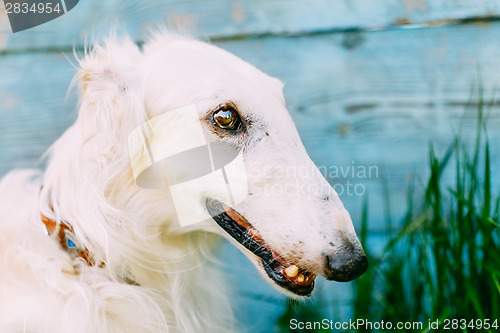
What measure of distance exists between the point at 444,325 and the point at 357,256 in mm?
679

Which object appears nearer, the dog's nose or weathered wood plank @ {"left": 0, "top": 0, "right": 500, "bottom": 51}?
the dog's nose

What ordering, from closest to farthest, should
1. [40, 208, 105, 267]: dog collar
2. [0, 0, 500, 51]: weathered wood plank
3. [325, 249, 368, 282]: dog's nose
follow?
1. [325, 249, 368, 282]: dog's nose
2. [40, 208, 105, 267]: dog collar
3. [0, 0, 500, 51]: weathered wood plank

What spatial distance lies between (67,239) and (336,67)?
1.12 metres

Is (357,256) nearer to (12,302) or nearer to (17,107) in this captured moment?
(12,302)

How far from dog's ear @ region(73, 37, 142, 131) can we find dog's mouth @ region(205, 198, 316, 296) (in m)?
0.33

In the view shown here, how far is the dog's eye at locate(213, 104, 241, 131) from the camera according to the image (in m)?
1.18

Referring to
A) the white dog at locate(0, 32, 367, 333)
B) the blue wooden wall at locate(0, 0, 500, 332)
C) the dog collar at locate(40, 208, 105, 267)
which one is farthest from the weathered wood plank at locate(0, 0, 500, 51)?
the dog collar at locate(40, 208, 105, 267)

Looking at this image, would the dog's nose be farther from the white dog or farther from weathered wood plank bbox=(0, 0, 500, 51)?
weathered wood plank bbox=(0, 0, 500, 51)

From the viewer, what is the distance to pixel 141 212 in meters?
1.25

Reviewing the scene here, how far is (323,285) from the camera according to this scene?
1.82 m

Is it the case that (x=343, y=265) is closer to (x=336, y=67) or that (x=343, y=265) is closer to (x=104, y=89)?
(x=104, y=89)

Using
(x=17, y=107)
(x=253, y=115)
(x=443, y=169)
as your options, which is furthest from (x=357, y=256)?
(x=17, y=107)

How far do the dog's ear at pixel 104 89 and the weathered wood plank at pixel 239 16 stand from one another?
435 millimetres

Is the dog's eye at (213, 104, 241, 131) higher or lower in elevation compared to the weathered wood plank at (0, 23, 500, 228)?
higher
